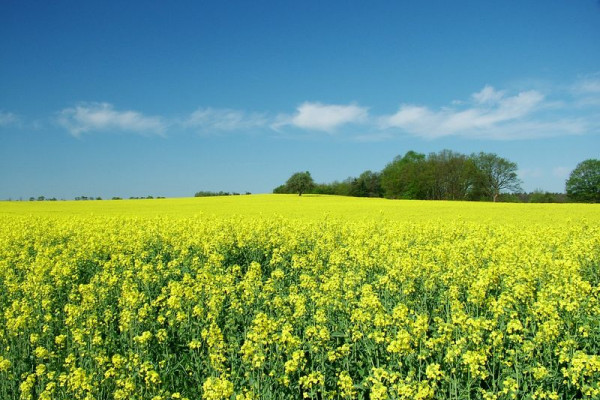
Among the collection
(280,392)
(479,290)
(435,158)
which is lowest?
(280,392)

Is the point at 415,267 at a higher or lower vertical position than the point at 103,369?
higher

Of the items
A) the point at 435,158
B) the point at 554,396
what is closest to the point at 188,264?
the point at 554,396

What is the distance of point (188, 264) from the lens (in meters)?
11.8

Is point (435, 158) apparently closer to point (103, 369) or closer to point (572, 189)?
point (572, 189)

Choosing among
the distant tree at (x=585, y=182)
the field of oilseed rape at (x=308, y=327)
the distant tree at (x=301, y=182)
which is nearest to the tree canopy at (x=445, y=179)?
the distant tree at (x=301, y=182)

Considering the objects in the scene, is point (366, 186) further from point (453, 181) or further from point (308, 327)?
point (308, 327)

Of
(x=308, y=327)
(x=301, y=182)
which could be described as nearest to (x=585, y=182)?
(x=301, y=182)

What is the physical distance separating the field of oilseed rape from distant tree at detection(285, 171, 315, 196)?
2582 inches

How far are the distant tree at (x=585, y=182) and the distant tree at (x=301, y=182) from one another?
48.5 m

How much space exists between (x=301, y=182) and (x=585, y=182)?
52.5 m

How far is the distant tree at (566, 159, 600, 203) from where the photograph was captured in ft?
255

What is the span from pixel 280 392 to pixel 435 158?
9093cm

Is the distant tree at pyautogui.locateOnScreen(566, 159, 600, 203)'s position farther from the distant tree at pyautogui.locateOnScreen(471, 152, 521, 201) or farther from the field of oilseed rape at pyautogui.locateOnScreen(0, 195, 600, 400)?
the field of oilseed rape at pyautogui.locateOnScreen(0, 195, 600, 400)

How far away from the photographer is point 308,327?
559cm
